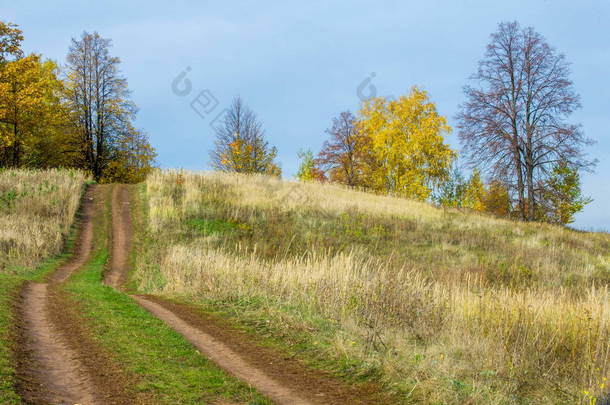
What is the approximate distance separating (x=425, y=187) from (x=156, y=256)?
29054 mm

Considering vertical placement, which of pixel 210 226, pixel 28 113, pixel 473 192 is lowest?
pixel 210 226

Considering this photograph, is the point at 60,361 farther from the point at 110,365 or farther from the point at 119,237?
the point at 119,237

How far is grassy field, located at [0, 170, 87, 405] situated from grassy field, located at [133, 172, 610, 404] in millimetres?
3250

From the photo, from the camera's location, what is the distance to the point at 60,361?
21.4 feet

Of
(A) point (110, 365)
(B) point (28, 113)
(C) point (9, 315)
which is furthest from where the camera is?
(B) point (28, 113)

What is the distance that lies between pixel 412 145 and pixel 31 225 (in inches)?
1186

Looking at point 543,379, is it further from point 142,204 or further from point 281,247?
point 142,204

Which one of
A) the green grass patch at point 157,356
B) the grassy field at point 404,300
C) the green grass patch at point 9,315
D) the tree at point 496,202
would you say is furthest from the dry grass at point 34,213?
the tree at point 496,202

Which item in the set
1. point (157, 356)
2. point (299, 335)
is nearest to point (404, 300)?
point (299, 335)

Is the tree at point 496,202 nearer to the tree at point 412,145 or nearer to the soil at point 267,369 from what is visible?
the tree at point 412,145

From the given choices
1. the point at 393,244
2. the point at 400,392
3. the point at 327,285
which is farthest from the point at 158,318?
the point at 393,244

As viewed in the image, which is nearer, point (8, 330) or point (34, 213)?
point (8, 330)

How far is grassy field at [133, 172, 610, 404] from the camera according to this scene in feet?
19.8

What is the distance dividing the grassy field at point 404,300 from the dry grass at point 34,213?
347cm
